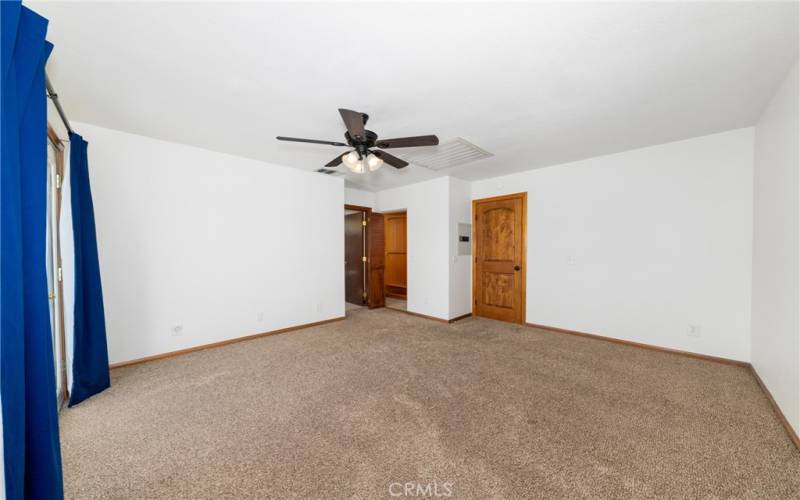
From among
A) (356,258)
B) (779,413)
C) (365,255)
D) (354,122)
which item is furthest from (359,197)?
(779,413)

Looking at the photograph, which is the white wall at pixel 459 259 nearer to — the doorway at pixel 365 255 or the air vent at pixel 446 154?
the air vent at pixel 446 154

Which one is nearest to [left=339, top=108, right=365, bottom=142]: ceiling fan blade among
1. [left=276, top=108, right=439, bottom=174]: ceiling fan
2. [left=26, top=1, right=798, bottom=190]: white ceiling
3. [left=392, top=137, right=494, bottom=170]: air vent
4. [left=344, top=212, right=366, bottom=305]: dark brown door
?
[left=276, top=108, right=439, bottom=174]: ceiling fan

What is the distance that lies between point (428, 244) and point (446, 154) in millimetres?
1849

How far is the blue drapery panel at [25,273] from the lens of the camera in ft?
3.16

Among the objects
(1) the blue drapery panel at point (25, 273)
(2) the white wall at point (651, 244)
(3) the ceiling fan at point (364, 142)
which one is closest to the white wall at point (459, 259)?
(2) the white wall at point (651, 244)

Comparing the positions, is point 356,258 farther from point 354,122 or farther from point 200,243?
point 354,122

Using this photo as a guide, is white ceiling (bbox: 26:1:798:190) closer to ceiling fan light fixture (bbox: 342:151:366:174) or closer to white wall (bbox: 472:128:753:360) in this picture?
ceiling fan light fixture (bbox: 342:151:366:174)

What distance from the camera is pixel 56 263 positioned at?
2.34 metres

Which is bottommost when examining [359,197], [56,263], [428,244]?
[56,263]

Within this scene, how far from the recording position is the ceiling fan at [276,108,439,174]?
83.8 inches

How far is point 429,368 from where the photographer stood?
2959 millimetres

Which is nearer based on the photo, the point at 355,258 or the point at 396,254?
the point at 355,258

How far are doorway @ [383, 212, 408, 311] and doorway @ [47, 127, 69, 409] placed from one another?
503 centimetres

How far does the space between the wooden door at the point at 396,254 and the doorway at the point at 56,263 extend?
5.19 m
